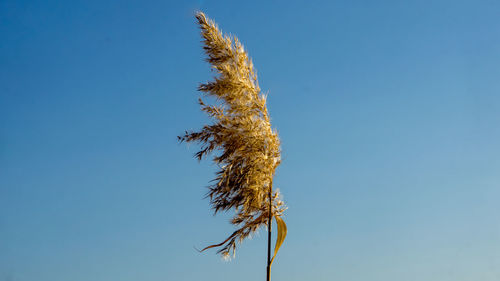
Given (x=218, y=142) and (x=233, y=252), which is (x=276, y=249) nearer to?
(x=233, y=252)

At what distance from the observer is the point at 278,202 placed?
764 cm

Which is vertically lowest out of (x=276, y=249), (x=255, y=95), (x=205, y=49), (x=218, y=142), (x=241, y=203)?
(x=276, y=249)

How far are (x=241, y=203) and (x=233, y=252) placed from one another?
66cm

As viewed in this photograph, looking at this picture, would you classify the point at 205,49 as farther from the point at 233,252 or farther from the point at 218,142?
the point at 233,252

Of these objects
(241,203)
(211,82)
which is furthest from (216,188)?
(211,82)

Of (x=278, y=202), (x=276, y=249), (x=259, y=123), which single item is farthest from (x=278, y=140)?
(x=276, y=249)

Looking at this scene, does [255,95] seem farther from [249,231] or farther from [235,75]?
[249,231]

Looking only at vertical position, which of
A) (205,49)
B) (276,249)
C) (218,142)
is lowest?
(276,249)

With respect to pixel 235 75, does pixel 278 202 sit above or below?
below

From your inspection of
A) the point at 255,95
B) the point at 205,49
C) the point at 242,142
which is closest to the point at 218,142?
the point at 242,142

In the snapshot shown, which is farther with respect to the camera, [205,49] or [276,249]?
[205,49]

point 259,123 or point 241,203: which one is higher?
point 259,123

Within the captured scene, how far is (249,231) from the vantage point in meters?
7.73

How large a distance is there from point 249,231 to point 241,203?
421 millimetres
